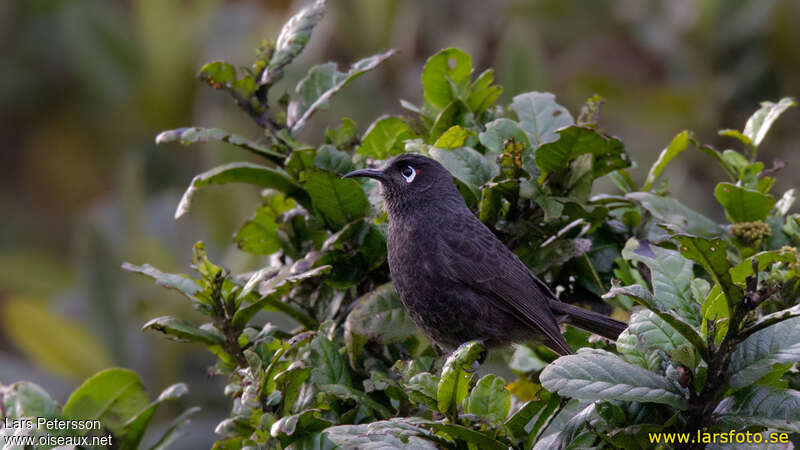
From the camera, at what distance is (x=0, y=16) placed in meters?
8.87

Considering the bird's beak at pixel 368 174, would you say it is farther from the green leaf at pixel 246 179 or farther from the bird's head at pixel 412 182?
the green leaf at pixel 246 179

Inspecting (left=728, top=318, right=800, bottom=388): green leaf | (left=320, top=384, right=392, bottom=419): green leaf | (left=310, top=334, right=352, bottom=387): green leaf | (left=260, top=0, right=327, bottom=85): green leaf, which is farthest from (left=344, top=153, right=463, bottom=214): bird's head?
(left=728, top=318, right=800, bottom=388): green leaf

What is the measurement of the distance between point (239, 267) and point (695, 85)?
3530mm

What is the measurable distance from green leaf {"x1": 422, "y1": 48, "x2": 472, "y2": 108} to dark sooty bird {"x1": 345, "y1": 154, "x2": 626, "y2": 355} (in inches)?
9.8

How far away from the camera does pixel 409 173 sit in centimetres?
306

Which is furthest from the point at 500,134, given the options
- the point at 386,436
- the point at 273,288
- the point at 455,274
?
the point at 386,436

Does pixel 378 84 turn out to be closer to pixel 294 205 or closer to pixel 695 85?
pixel 695 85

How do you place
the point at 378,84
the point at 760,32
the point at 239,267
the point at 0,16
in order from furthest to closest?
the point at 0,16 < the point at 378,84 < the point at 760,32 < the point at 239,267

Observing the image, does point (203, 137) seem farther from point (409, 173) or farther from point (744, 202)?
point (744, 202)

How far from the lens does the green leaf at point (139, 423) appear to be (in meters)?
2.59

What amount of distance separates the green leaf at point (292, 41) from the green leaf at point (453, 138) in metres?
0.51

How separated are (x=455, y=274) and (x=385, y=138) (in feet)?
1.86

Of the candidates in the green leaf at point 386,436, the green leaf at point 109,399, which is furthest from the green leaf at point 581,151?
the green leaf at point 109,399

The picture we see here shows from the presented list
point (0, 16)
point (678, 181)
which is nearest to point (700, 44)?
point (678, 181)
